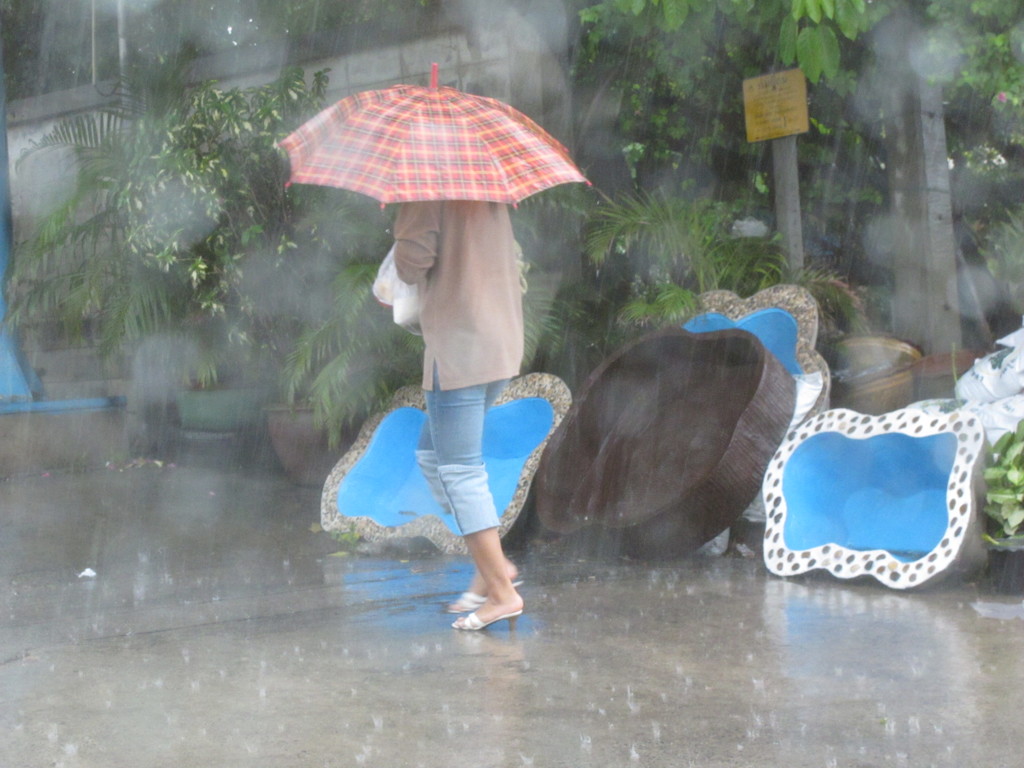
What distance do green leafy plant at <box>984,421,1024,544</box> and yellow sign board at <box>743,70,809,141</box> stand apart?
2.60m

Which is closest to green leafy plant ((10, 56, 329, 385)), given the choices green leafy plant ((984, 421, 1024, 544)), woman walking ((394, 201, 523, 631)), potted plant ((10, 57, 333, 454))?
potted plant ((10, 57, 333, 454))

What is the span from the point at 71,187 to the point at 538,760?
20.2ft

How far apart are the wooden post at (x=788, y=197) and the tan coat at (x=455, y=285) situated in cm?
328

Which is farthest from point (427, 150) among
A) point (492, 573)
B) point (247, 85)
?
point (247, 85)

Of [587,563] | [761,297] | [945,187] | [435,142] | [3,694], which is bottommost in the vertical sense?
[587,563]

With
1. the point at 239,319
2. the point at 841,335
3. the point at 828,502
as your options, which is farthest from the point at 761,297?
the point at 239,319

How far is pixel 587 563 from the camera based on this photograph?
5.00 metres

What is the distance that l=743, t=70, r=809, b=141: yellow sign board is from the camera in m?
6.36

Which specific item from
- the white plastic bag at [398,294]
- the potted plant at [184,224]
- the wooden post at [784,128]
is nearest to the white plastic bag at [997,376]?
the wooden post at [784,128]

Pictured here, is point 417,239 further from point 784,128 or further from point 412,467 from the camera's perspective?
point 784,128

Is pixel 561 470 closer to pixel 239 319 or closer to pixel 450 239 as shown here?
pixel 450 239

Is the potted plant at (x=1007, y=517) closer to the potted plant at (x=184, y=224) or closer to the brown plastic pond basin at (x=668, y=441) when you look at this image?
the brown plastic pond basin at (x=668, y=441)

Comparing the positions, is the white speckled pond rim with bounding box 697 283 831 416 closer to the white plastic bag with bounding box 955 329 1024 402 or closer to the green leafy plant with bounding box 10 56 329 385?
the white plastic bag with bounding box 955 329 1024 402

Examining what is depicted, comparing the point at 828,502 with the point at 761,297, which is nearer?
the point at 828,502
